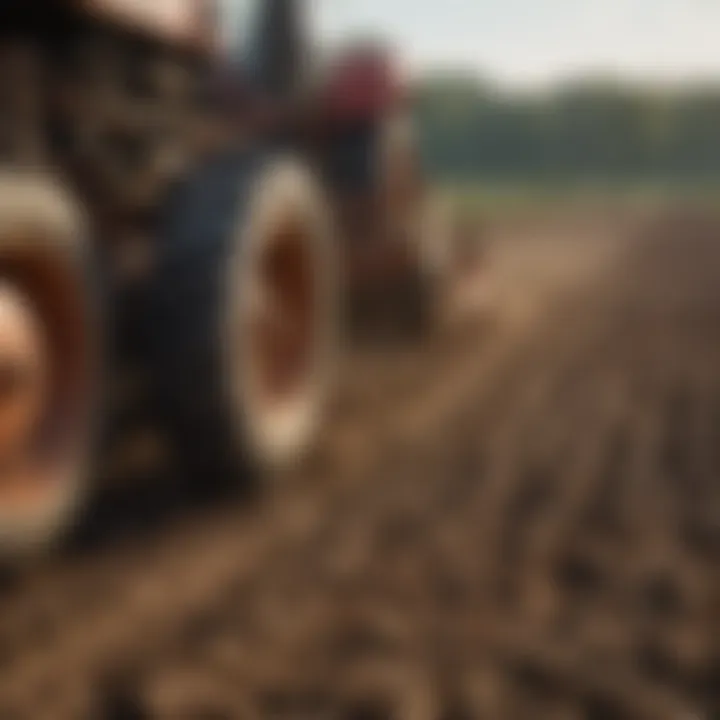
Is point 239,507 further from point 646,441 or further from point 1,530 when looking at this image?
point 646,441

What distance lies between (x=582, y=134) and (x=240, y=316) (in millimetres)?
41755

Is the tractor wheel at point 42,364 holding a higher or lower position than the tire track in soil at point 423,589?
higher

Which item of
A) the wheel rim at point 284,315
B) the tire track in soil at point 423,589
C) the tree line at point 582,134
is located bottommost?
the tree line at point 582,134

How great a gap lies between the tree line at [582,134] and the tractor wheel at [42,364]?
34.7m

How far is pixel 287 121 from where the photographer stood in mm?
→ 6344

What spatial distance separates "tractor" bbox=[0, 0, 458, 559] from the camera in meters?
3.06

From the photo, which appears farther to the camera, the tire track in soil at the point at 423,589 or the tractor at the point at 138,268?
the tractor at the point at 138,268

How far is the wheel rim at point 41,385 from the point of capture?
2975 millimetres

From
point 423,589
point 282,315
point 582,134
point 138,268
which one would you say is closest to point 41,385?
point 138,268

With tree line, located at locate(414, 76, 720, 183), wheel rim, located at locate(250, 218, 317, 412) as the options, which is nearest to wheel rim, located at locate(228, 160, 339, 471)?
wheel rim, located at locate(250, 218, 317, 412)

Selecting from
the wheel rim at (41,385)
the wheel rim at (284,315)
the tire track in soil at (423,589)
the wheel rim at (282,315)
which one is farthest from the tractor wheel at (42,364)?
the wheel rim at (284,315)

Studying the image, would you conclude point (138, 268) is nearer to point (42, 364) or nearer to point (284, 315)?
point (42, 364)

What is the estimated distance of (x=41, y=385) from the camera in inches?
124

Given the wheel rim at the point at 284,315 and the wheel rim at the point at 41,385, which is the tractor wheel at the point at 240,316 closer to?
the wheel rim at the point at 284,315
